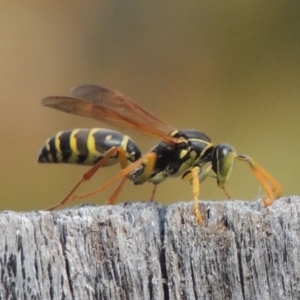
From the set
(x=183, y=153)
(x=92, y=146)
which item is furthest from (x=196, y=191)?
(x=92, y=146)

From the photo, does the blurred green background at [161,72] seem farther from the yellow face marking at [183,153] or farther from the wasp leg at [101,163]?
the yellow face marking at [183,153]

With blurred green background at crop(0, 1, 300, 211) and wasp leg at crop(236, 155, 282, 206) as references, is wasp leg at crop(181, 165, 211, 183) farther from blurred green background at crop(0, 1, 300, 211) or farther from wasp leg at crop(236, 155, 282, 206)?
blurred green background at crop(0, 1, 300, 211)

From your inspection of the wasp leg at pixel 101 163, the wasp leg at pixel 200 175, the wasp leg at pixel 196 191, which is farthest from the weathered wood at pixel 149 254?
the wasp leg at pixel 101 163

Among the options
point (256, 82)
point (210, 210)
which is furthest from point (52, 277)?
point (256, 82)

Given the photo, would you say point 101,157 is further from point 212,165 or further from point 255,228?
point 255,228

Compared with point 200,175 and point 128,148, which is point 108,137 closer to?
point 128,148

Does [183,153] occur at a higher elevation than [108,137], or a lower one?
lower
